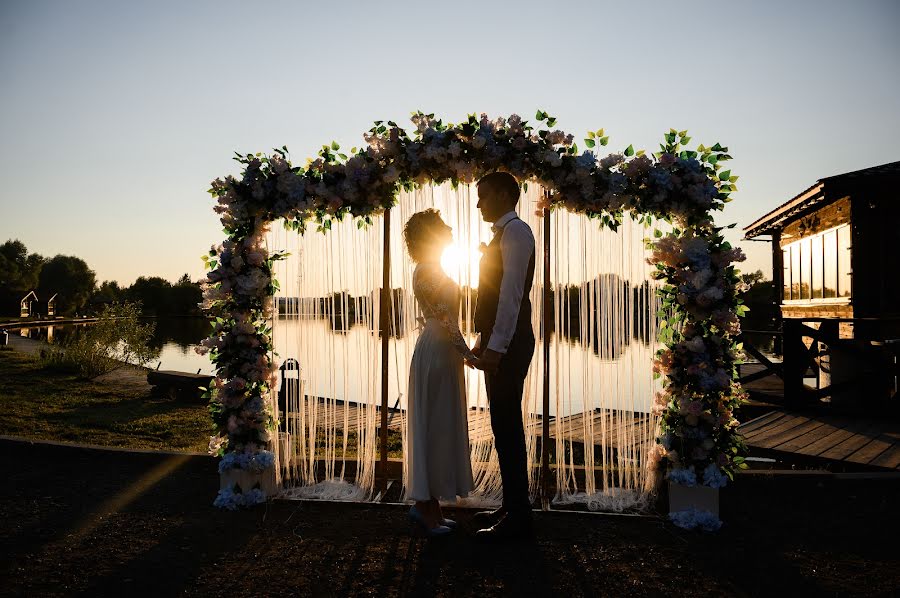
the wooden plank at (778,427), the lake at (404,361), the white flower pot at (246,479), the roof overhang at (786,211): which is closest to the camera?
the white flower pot at (246,479)

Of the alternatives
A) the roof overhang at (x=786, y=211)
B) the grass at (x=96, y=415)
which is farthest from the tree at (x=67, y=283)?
the roof overhang at (x=786, y=211)

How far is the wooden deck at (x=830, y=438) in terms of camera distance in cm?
662

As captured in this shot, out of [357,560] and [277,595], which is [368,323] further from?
[277,595]

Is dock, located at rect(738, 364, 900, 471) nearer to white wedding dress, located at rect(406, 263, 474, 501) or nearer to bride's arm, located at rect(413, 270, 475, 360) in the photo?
white wedding dress, located at rect(406, 263, 474, 501)

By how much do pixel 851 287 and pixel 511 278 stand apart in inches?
370

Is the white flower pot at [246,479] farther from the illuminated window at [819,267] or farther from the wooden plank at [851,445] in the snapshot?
the illuminated window at [819,267]

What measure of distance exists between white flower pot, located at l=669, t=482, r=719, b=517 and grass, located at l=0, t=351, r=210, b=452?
234 inches

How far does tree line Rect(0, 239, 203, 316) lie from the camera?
3223 inches

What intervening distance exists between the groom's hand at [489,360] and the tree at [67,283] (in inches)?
4011

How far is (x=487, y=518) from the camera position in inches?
177

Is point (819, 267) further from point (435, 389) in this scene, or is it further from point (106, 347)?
point (106, 347)

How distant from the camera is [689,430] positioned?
475 cm

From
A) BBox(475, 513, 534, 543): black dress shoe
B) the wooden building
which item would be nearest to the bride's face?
BBox(475, 513, 534, 543): black dress shoe

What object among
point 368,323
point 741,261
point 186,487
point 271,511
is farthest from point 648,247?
point 186,487
